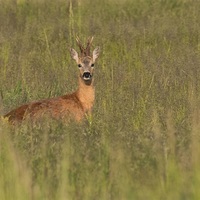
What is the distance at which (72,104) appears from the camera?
10750 millimetres

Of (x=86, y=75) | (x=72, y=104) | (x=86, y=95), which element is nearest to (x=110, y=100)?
(x=86, y=95)

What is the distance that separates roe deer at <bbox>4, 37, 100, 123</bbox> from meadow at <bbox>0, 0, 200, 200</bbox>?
8.1 inches

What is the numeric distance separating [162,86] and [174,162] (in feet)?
17.5

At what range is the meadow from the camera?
609cm

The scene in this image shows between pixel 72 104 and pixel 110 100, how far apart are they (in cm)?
58

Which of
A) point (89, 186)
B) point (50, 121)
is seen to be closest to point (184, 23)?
point (50, 121)

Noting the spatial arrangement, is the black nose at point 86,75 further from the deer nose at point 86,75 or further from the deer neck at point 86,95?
the deer neck at point 86,95

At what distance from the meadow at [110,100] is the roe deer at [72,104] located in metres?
0.21

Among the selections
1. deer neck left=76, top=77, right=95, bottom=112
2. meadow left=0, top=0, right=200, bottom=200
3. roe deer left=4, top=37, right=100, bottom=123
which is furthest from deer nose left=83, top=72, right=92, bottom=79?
meadow left=0, top=0, right=200, bottom=200

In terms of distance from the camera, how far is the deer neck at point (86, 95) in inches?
432

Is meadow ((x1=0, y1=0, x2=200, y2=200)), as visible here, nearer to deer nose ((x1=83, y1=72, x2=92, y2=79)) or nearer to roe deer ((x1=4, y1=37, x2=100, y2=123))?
roe deer ((x1=4, y1=37, x2=100, y2=123))

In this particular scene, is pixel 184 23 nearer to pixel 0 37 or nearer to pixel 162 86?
pixel 0 37

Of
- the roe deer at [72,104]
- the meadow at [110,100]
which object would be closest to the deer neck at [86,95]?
the roe deer at [72,104]

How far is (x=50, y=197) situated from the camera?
233 inches
